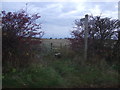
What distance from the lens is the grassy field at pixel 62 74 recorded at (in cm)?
705

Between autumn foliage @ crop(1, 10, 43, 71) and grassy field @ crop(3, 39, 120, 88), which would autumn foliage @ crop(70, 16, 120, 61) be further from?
autumn foliage @ crop(1, 10, 43, 71)

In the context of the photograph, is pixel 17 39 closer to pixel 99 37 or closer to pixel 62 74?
pixel 62 74

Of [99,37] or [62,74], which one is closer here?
[62,74]

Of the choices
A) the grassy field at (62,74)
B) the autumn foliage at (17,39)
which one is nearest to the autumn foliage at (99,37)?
the grassy field at (62,74)

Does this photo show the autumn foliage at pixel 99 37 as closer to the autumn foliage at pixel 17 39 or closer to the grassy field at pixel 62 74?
the grassy field at pixel 62 74

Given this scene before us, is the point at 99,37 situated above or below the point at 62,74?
above

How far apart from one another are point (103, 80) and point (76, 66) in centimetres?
125

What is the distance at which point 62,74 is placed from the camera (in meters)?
7.86

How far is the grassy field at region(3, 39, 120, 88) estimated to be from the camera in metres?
7.05

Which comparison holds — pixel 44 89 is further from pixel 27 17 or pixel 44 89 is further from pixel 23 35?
pixel 27 17

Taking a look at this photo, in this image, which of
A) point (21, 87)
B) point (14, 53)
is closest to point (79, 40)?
point (14, 53)

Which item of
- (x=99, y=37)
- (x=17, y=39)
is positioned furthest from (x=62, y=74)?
(x=99, y=37)

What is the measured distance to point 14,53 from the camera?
7992 millimetres

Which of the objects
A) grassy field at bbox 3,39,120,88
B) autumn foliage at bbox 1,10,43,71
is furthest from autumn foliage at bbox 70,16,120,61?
autumn foliage at bbox 1,10,43,71
